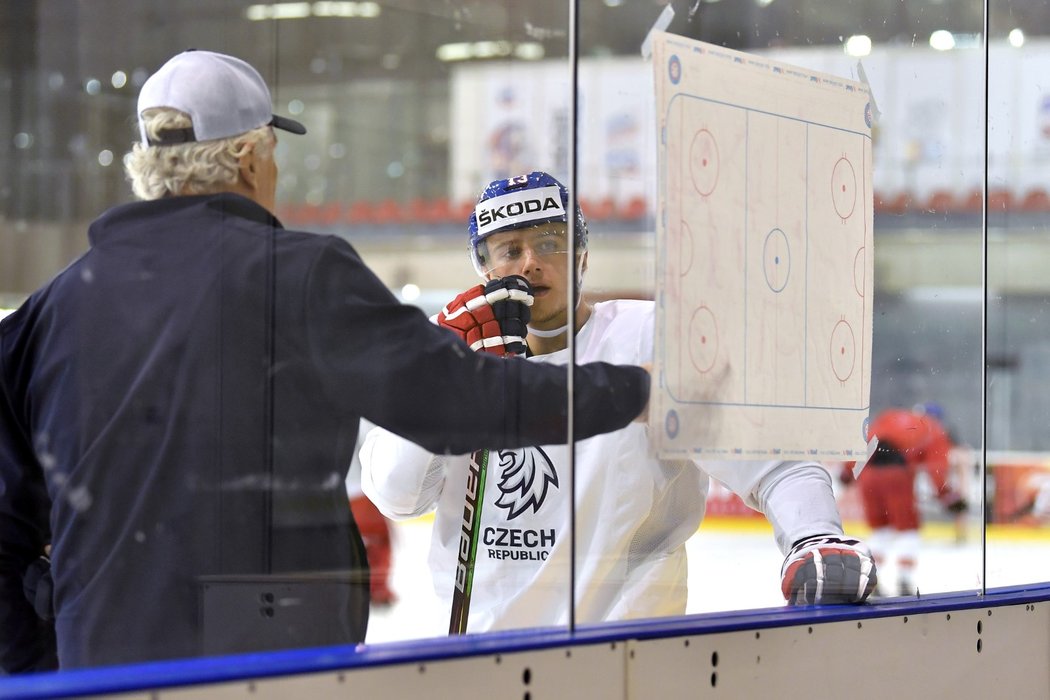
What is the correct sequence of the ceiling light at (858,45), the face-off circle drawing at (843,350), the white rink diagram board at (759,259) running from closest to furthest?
the white rink diagram board at (759,259) < the face-off circle drawing at (843,350) < the ceiling light at (858,45)

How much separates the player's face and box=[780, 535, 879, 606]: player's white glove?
49cm

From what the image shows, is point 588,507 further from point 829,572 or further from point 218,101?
point 218,101

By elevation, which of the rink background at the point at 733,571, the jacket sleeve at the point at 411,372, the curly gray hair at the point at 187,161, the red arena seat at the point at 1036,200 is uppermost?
the red arena seat at the point at 1036,200

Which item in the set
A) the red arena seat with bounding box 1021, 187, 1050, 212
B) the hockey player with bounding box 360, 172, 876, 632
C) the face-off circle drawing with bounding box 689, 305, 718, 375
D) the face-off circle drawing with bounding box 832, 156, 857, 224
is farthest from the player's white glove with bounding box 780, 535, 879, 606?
the red arena seat with bounding box 1021, 187, 1050, 212

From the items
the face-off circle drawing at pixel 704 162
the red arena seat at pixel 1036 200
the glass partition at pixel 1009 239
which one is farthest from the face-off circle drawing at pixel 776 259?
the red arena seat at pixel 1036 200

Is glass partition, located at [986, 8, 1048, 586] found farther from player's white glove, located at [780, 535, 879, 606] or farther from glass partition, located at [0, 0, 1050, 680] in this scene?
player's white glove, located at [780, 535, 879, 606]

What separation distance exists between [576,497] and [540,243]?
33cm

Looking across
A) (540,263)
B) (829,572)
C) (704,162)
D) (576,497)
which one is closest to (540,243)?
(540,263)

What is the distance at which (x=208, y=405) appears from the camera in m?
1.28

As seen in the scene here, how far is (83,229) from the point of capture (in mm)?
1519

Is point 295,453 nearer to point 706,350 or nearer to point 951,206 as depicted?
point 706,350

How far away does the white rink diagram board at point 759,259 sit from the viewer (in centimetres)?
152

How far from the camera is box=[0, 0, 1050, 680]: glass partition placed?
1.35m

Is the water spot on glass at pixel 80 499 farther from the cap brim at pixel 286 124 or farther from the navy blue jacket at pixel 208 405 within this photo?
the cap brim at pixel 286 124
